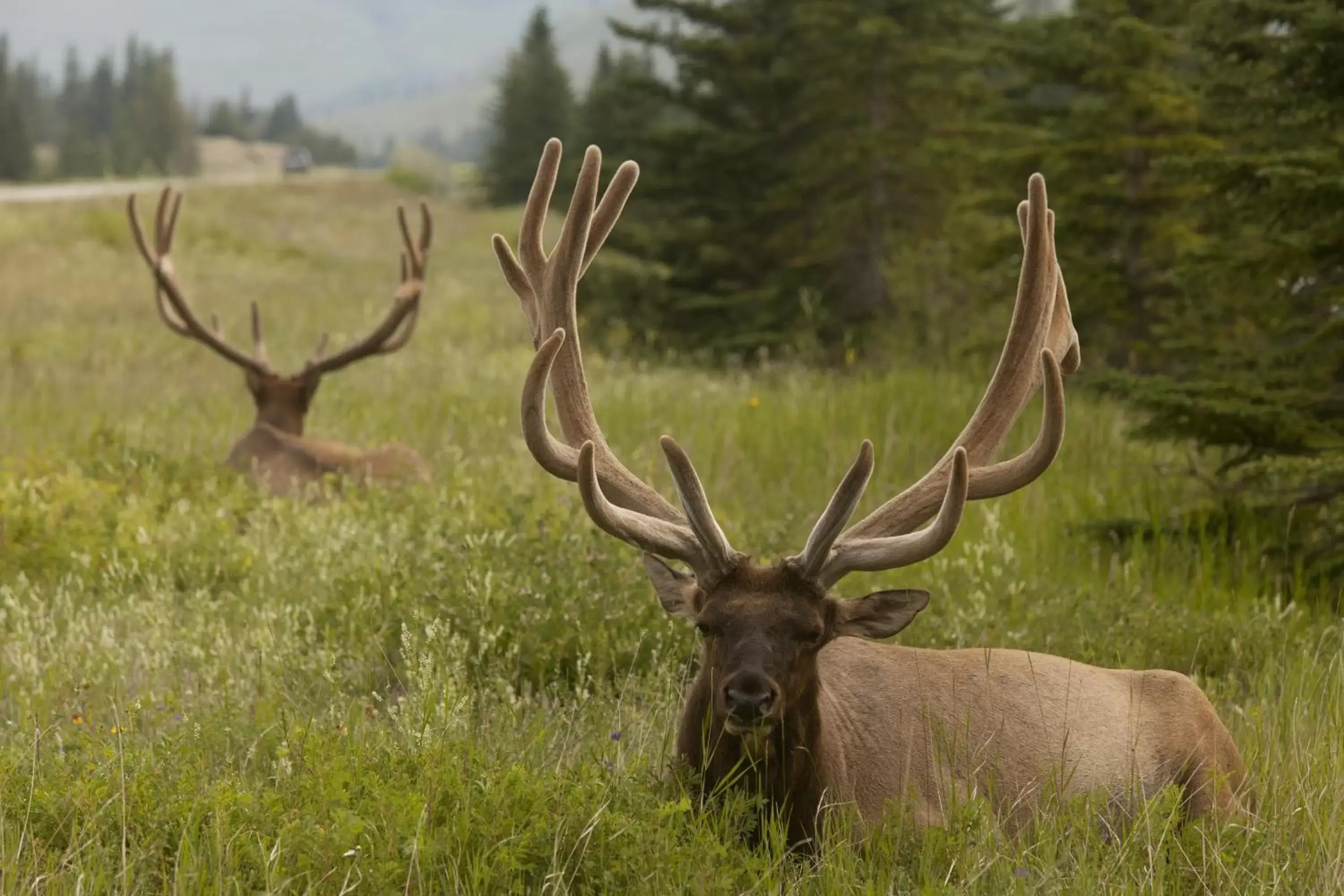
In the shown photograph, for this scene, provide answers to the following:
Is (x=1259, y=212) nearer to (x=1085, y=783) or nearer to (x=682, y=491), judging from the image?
(x=1085, y=783)

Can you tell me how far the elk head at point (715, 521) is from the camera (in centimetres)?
341

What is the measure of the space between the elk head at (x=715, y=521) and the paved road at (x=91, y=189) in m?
27.7

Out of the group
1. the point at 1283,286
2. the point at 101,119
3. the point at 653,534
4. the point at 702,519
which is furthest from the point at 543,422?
the point at 101,119

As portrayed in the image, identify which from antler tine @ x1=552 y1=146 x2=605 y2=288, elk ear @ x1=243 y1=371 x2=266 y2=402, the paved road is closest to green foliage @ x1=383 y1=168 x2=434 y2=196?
the paved road

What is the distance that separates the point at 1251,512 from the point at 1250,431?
44 centimetres

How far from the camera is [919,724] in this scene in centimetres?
407

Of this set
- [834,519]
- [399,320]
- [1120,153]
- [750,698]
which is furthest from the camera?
[1120,153]

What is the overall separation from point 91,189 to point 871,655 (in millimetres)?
42260

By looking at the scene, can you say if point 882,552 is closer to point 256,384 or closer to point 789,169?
point 256,384

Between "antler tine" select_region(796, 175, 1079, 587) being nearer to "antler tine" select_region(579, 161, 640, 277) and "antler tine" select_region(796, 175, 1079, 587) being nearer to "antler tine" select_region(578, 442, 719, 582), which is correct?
"antler tine" select_region(578, 442, 719, 582)

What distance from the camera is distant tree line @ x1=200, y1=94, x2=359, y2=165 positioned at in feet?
520

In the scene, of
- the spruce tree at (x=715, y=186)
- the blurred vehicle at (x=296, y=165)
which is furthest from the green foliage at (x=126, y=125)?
the spruce tree at (x=715, y=186)

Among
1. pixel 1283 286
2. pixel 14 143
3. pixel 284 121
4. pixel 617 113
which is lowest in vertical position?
pixel 1283 286

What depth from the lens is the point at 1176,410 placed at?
6285mm
